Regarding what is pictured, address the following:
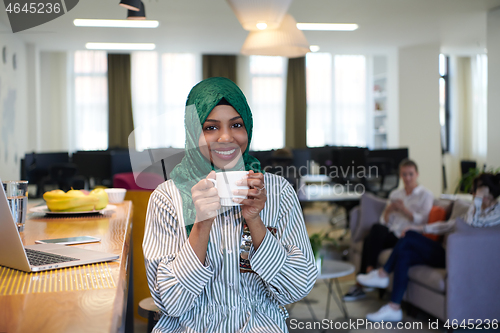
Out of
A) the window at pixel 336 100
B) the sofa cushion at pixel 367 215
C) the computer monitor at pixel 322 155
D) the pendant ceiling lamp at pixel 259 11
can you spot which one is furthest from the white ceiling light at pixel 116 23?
the window at pixel 336 100

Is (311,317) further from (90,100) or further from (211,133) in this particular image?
(90,100)

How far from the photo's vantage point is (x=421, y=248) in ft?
10.4

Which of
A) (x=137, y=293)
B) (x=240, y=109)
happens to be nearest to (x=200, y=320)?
(x=240, y=109)

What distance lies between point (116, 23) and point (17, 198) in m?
5.65

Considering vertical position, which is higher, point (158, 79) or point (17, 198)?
point (158, 79)

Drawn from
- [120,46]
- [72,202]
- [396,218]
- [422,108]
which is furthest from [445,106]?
[72,202]

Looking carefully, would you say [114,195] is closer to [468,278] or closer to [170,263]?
[170,263]

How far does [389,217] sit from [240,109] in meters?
3.01

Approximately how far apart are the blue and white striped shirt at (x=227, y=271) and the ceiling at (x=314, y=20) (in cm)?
459

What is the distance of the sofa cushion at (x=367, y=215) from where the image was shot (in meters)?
4.10

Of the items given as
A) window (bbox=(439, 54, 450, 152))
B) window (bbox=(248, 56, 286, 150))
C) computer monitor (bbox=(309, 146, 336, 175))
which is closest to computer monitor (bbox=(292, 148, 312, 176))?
computer monitor (bbox=(309, 146, 336, 175))

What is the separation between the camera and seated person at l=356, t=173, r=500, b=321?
296cm

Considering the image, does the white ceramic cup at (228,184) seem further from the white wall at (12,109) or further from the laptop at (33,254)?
the white wall at (12,109)

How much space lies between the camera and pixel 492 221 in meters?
2.95
